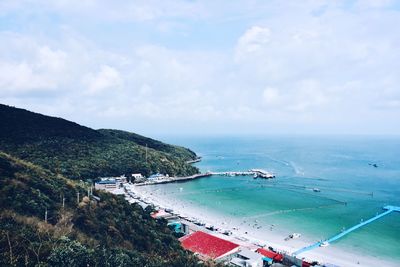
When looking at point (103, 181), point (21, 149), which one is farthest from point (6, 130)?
point (103, 181)

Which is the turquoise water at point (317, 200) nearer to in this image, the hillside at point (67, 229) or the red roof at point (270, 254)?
the red roof at point (270, 254)

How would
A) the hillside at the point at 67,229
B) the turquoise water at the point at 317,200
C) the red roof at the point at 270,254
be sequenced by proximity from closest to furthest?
the hillside at the point at 67,229, the red roof at the point at 270,254, the turquoise water at the point at 317,200

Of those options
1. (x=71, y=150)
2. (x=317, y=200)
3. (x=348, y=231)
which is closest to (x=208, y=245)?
(x=348, y=231)

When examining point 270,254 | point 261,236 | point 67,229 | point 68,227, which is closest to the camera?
point 67,229

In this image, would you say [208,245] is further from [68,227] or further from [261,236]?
[68,227]

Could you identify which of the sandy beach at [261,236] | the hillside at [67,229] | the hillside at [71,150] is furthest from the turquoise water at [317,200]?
the hillside at [67,229]

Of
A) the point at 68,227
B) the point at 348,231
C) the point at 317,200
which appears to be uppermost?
the point at 68,227

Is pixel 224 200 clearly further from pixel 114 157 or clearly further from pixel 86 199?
pixel 86 199
